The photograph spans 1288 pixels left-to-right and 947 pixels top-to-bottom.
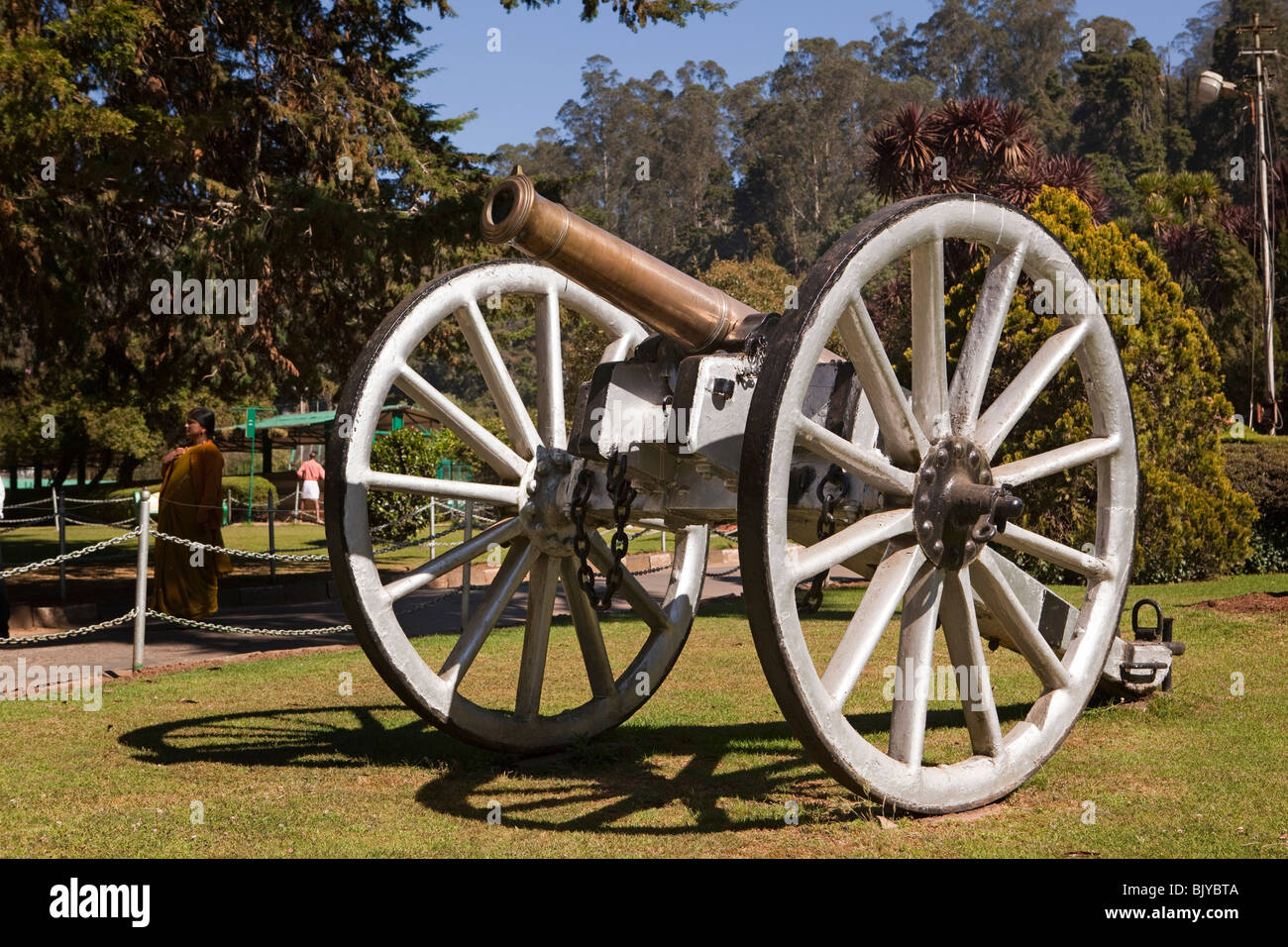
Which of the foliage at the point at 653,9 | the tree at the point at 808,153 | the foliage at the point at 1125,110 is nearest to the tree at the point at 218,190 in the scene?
the foliage at the point at 653,9

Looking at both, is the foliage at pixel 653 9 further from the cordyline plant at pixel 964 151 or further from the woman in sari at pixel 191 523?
the cordyline plant at pixel 964 151

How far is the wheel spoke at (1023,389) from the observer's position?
523 centimetres

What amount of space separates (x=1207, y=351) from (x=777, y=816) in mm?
11812

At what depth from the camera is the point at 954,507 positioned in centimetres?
491

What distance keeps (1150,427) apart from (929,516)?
10.4 metres

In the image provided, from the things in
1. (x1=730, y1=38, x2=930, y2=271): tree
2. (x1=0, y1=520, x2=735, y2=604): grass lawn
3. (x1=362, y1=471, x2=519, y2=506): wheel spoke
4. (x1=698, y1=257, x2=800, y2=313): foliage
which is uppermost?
(x1=730, y1=38, x2=930, y2=271): tree

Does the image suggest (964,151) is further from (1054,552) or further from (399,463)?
(1054,552)

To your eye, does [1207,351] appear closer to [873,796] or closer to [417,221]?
[417,221]

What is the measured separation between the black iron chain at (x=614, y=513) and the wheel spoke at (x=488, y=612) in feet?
1.64

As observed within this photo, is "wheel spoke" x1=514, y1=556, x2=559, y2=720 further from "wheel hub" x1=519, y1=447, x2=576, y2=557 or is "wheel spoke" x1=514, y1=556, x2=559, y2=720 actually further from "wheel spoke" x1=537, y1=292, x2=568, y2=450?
"wheel spoke" x1=537, y1=292, x2=568, y2=450

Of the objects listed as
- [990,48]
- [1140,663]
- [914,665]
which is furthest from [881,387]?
[990,48]

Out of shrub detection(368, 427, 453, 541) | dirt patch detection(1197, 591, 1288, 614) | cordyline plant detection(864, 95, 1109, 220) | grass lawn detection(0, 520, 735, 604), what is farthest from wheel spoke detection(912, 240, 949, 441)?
shrub detection(368, 427, 453, 541)

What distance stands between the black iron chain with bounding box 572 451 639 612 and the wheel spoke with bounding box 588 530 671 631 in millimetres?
504

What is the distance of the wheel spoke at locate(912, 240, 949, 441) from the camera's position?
491 cm
